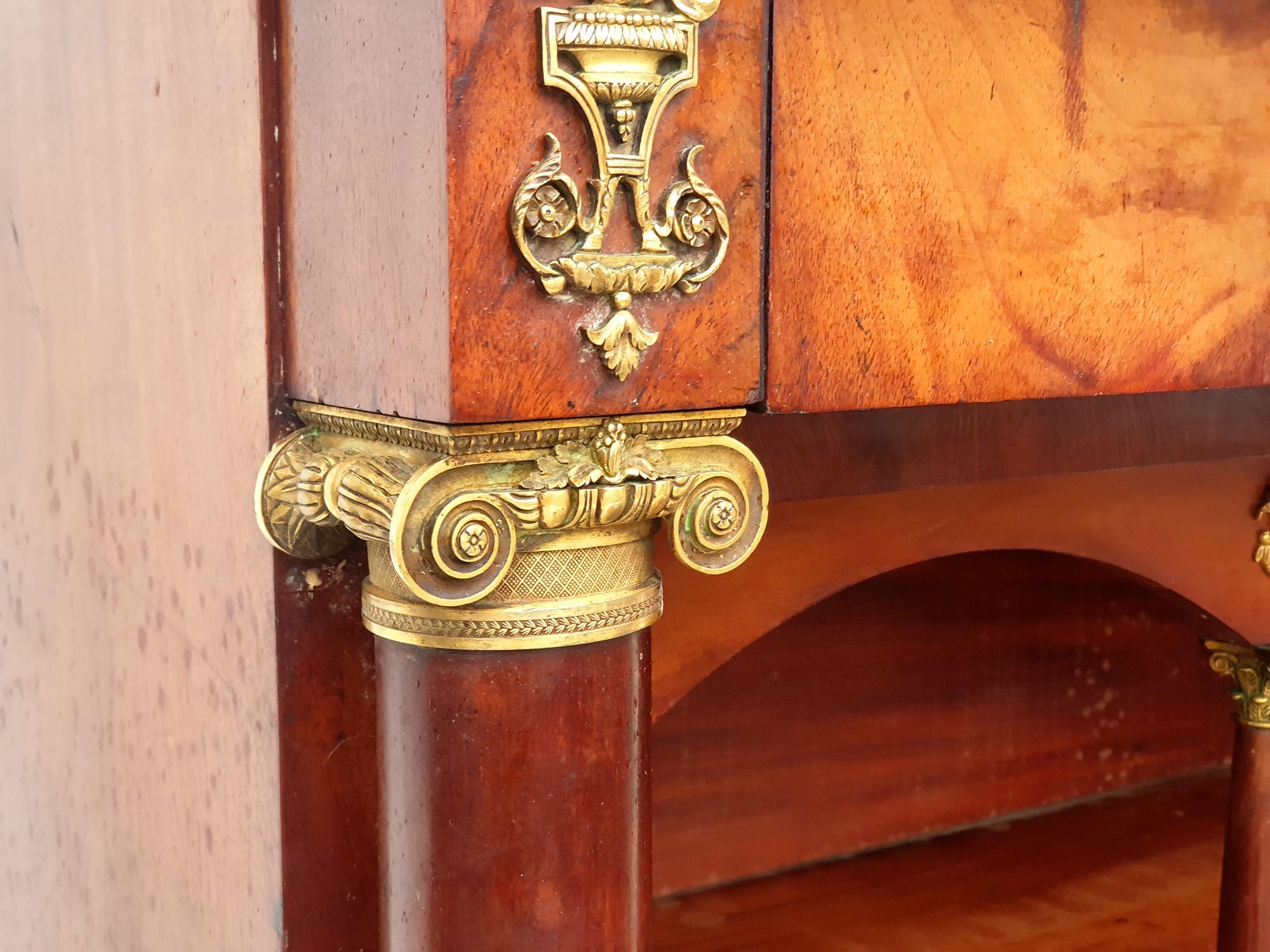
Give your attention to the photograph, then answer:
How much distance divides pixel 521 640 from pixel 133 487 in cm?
29

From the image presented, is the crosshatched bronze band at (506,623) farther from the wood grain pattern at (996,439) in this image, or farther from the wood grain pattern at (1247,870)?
the wood grain pattern at (1247,870)

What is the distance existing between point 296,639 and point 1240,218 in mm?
465

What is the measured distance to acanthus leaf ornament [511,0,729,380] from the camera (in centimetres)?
49

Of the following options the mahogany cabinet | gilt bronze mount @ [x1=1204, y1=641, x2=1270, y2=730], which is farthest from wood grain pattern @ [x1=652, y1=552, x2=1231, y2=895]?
the mahogany cabinet

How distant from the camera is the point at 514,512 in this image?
507 millimetres

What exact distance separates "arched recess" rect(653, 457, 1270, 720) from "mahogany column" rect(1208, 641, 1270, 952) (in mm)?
88

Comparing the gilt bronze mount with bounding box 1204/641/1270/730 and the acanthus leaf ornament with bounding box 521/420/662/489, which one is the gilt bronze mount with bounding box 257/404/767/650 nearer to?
the acanthus leaf ornament with bounding box 521/420/662/489

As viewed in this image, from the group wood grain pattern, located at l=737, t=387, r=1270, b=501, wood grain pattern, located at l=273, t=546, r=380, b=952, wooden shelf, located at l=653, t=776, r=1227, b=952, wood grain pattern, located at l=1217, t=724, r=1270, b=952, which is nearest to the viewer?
wood grain pattern, located at l=273, t=546, r=380, b=952

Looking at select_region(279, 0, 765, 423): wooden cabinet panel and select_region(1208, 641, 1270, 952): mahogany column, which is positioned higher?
select_region(279, 0, 765, 423): wooden cabinet panel

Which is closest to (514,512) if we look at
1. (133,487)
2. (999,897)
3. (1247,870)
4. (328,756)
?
(328,756)

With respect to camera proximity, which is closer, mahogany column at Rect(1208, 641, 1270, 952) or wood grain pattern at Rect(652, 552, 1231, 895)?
mahogany column at Rect(1208, 641, 1270, 952)

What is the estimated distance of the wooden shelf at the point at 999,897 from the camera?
1.30 meters

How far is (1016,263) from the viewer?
0.63 meters

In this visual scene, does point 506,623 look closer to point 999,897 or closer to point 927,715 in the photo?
point 999,897
